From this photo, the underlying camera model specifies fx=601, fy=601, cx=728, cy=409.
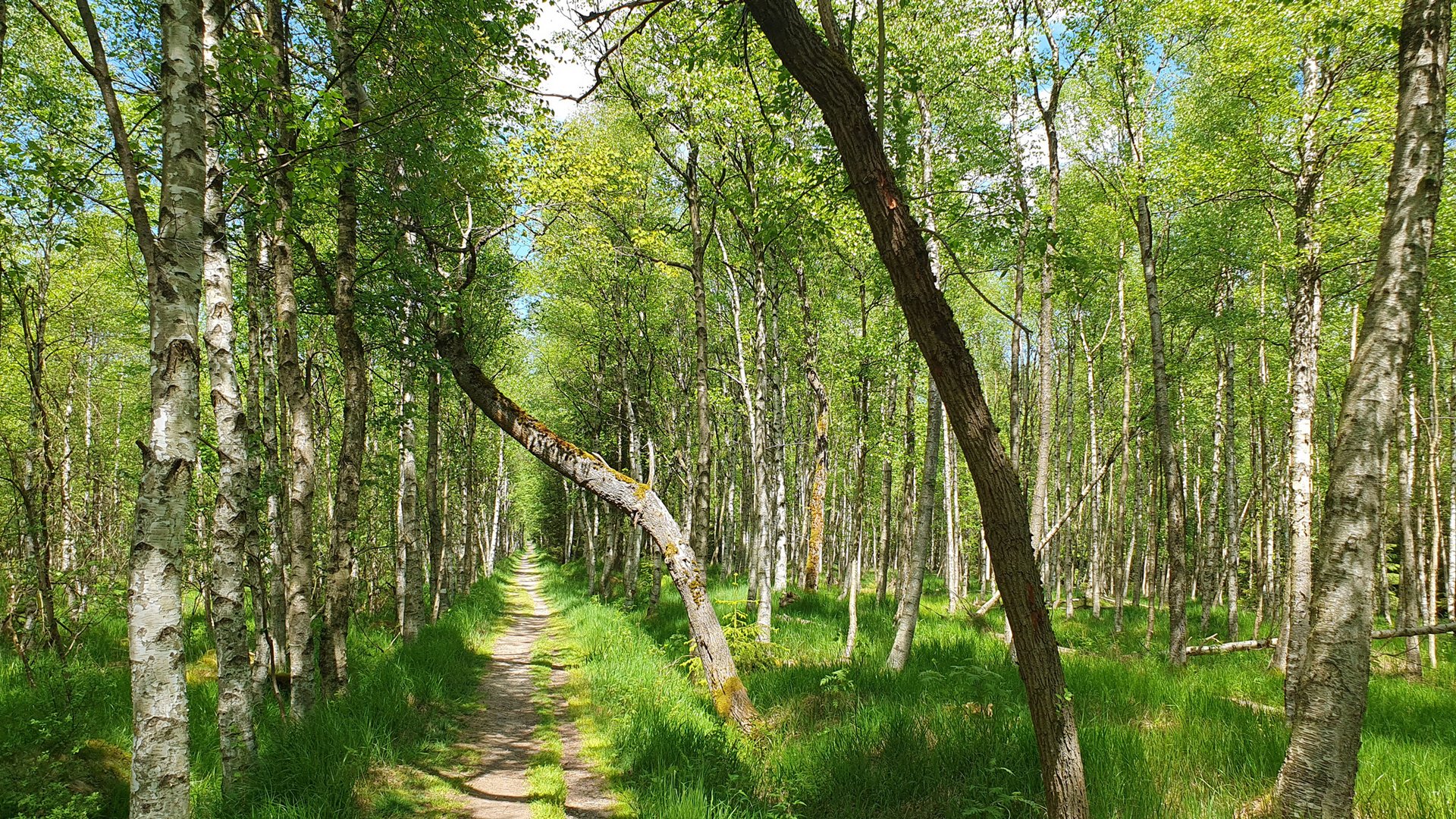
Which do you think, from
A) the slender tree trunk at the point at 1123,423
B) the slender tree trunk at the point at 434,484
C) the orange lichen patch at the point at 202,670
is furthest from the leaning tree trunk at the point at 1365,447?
the orange lichen patch at the point at 202,670

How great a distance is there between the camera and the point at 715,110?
9.27 metres

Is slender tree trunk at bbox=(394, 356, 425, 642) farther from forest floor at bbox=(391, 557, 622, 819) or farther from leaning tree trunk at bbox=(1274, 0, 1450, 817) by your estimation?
leaning tree trunk at bbox=(1274, 0, 1450, 817)

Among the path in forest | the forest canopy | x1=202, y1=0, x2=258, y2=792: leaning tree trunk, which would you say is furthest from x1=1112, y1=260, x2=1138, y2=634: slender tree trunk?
x1=202, y1=0, x2=258, y2=792: leaning tree trunk

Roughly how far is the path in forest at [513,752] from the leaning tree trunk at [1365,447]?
4694 mm

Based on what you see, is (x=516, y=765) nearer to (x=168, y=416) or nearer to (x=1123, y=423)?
(x=168, y=416)

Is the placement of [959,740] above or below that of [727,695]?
above

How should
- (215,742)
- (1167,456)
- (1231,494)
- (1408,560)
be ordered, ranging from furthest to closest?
(1231,494)
(1408,560)
(1167,456)
(215,742)

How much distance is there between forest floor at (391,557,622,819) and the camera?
5.00m

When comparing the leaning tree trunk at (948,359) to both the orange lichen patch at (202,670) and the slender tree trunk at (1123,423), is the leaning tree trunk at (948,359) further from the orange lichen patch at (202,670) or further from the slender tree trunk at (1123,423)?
the slender tree trunk at (1123,423)

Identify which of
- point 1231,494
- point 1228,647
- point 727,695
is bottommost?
point 1228,647

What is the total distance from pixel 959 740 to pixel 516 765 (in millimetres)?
4201

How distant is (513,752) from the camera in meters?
6.32

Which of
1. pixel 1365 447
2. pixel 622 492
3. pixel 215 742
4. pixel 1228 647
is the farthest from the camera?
pixel 1228 647

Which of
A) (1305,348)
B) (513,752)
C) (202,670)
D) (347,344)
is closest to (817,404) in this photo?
(1305,348)
